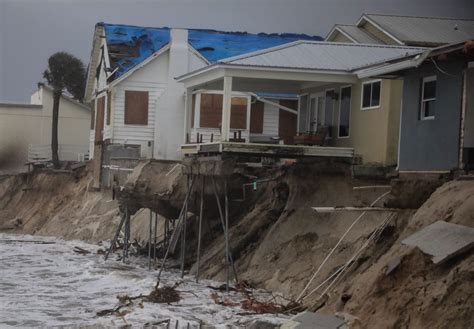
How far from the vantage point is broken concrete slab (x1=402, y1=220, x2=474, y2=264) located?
13.9m

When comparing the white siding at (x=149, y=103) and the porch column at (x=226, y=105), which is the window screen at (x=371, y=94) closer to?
the porch column at (x=226, y=105)

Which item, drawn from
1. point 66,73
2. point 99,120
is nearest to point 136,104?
point 99,120

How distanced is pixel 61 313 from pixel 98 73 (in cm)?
2664

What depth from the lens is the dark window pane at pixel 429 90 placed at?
66.8 feet

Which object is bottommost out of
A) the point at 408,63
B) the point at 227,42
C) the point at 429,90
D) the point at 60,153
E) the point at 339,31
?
the point at 60,153

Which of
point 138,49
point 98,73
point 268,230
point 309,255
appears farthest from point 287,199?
point 98,73

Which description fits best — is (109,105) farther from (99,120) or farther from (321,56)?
(321,56)

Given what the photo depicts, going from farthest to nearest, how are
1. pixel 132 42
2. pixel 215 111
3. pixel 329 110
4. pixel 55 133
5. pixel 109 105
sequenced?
1. pixel 55 133
2. pixel 132 42
3. pixel 109 105
4. pixel 215 111
5. pixel 329 110

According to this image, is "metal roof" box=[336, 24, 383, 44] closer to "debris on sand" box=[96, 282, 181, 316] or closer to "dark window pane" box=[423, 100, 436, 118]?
"dark window pane" box=[423, 100, 436, 118]

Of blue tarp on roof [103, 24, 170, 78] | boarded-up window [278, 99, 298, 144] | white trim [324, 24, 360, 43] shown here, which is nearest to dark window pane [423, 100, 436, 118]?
white trim [324, 24, 360, 43]

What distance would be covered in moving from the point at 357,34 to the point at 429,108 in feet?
59.4

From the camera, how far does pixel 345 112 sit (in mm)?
26062

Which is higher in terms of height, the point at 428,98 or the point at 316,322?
the point at 428,98

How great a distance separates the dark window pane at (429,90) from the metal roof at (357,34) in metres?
16.4
